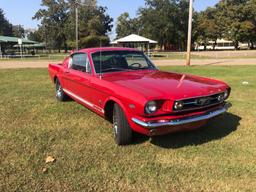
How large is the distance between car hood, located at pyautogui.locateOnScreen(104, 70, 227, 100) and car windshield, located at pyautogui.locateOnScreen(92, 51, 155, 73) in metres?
0.26

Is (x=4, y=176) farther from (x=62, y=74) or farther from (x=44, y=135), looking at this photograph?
(x=62, y=74)

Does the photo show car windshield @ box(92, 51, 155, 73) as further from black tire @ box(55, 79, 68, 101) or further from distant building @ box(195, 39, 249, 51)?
distant building @ box(195, 39, 249, 51)

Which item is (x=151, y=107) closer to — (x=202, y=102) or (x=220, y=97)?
(x=202, y=102)

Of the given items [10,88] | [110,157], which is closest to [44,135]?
[110,157]

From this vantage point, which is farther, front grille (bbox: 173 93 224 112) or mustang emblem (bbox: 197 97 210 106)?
mustang emblem (bbox: 197 97 210 106)

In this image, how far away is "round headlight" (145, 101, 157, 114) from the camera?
4.06 metres

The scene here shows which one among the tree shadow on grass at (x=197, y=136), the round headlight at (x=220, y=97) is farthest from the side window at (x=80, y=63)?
the round headlight at (x=220, y=97)

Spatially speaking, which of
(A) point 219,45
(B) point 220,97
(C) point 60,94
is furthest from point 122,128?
(A) point 219,45

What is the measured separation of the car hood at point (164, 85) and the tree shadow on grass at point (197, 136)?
2.69ft

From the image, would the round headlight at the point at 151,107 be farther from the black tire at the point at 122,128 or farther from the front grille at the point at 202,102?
the black tire at the point at 122,128

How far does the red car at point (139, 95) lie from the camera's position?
4.12 meters

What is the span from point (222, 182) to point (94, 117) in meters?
3.25

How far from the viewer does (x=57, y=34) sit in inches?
3120

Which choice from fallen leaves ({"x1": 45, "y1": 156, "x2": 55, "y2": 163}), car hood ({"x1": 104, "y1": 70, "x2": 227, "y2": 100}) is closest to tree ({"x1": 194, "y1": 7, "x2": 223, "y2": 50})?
car hood ({"x1": 104, "y1": 70, "x2": 227, "y2": 100})
